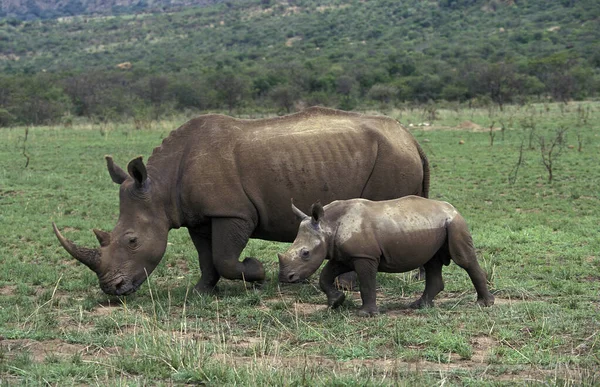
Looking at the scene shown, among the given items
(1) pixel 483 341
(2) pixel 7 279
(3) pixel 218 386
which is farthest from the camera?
(2) pixel 7 279

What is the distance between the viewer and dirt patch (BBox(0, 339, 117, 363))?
6.24 metres

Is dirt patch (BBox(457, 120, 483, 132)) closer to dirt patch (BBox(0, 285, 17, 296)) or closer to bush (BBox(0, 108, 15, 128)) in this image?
bush (BBox(0, 108, 15, 128))

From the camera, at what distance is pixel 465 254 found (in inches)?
307

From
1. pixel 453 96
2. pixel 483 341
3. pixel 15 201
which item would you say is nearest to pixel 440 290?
pixel 483 341

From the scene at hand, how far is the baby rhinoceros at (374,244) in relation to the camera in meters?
7.52

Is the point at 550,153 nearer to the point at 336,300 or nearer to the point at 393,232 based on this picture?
the point at 393,232

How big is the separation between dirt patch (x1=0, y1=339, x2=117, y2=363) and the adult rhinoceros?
4.79 feet

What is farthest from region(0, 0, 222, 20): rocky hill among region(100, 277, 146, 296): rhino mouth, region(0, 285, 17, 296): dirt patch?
region(100, 277, 146, 296): rhino mouth

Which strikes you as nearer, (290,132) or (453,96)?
(290,132)

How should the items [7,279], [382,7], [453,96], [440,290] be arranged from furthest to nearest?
[382,7] → [453,96] → [7,279] → [440,290]

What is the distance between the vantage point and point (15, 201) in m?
15.6

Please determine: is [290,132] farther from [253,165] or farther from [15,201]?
[15,201]

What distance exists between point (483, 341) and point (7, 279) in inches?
Answer: 244

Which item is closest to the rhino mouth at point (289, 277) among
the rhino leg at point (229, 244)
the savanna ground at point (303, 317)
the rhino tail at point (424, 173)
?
the savanna ground at point (303, 317)
